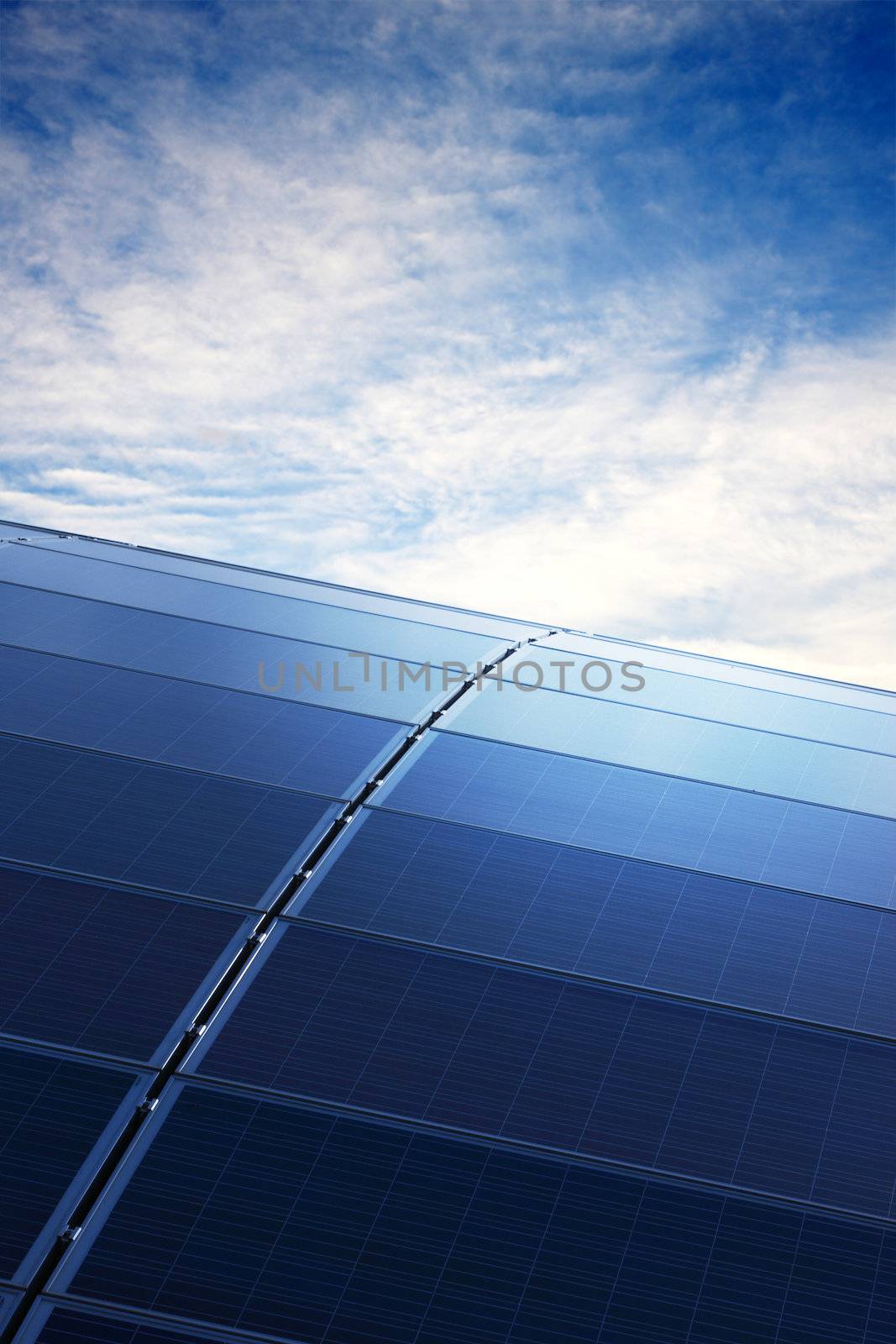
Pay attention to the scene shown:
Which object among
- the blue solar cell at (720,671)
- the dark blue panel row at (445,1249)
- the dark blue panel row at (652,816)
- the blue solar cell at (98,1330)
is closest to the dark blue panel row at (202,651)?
the dark blue panel row at (652,816)

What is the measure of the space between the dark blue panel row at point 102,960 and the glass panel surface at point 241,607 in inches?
405

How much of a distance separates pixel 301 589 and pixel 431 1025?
60.1 feet

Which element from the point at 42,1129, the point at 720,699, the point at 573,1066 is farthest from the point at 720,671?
the point at 42,1129

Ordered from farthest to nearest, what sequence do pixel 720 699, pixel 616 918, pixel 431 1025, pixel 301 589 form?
pixel 301 589 < pixel 720 699 < pixel 616 918 < pixel 431 1025

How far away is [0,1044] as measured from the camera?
11.2 m

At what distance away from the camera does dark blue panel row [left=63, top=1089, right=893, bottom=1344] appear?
934cm

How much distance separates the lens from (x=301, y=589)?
28.9m

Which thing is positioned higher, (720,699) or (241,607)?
(720,699)

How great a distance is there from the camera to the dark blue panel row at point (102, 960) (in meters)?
11.4

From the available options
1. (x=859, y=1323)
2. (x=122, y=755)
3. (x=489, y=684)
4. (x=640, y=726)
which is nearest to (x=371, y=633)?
(x=489, y=684)

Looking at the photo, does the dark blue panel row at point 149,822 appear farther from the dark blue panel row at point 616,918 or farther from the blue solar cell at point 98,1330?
the blue solar cell at point 98,1330

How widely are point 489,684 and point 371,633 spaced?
4.39m

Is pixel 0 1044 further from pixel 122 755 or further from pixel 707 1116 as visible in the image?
pixel 707 1116

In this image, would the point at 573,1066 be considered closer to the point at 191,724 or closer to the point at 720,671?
the point at 191,724
